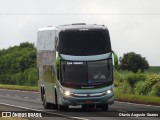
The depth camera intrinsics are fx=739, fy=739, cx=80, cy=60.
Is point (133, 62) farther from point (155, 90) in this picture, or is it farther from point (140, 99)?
point (140, 99)

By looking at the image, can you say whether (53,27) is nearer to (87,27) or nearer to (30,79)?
(87,27)

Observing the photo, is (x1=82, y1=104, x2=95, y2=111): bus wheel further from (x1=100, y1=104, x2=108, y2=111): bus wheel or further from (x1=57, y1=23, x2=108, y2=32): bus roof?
(x1=57, y1=23, x2=108, y2=32): bus roof

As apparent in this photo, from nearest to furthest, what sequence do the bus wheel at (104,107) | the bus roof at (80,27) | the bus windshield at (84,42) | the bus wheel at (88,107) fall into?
the bus windshield at (84,42)
the bus roof at (80,27)
the bus wheel at (104,107)
the bus wheel at (88,107)

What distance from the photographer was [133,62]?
118 m

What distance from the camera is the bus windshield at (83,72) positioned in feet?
107

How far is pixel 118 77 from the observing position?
63094mm

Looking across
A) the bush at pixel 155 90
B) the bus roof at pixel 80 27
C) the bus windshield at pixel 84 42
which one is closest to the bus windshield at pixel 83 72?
the bus windshield at pixel 84 42

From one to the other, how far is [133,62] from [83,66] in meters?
85.3

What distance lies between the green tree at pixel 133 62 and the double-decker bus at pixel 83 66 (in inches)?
3216

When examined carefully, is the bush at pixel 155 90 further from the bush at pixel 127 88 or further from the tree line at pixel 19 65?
the tree line at pixel 19 65

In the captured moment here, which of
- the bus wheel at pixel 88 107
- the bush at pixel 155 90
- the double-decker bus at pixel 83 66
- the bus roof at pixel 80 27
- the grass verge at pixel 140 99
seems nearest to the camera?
the double-decker bus at pixel 83 66

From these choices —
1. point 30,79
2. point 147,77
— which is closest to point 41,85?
point 147,77

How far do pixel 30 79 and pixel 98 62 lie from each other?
2487 inches

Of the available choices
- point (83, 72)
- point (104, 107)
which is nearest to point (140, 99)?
point (104, 107)
